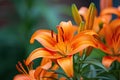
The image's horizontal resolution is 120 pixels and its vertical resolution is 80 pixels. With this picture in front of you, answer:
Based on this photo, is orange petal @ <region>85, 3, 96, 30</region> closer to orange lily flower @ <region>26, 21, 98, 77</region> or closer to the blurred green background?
orange lily flower @ <region>26, 21, 98, 77</region>

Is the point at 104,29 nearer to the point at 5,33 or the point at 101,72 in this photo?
the point at 101,72

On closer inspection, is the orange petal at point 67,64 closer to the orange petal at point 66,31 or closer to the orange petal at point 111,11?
the orange petal at point 66,31


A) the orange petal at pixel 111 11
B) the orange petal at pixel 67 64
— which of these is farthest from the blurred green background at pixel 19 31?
the orange petal at pixel 67 64

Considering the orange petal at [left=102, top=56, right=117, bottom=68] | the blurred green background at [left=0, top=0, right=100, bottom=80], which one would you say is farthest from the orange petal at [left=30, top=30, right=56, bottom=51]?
the blurred green background at [left=0, top=0, right=100, bottom=80]

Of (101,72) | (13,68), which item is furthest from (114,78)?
(13,68)

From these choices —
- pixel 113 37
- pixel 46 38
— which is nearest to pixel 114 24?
pixel 113 37

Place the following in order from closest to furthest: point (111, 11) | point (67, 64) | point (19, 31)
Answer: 1. point (67, 64)
2. point (111, 11)
3. point (19, 31)

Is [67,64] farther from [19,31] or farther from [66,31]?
[19,31]
